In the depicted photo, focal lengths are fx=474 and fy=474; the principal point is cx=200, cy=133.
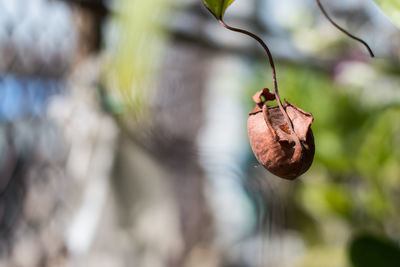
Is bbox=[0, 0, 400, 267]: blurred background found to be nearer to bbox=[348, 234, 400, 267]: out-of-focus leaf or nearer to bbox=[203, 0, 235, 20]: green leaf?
bbox=[348, 234, 400, 267]: out-of-focus leaf

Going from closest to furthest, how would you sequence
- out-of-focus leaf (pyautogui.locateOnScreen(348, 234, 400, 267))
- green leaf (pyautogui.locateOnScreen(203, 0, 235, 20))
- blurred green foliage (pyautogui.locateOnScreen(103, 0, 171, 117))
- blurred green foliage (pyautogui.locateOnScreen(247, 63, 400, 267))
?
green leaf (pyautogui.locateOnScreen(203, 0, 235, 20)) < blurred green foliage (pyautogui.locateOnScreen(103, 0, 171, 117)) < out-of-focus leaf (pyautogui.locateOnScreen(348, 234, 400, 267)) < blurred green foliage (pyautogui.locateOnScreen(247, 63, 400, 267))

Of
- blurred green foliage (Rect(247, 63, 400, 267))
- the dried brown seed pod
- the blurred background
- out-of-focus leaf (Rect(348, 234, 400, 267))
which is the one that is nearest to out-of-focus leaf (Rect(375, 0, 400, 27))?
the dried brown seed pod

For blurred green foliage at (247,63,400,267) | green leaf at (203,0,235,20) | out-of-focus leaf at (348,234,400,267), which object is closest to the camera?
green leaf at (203,0,235,20)

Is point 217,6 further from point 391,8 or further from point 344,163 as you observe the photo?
point 344,163

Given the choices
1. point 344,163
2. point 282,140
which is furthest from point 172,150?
point 282,140

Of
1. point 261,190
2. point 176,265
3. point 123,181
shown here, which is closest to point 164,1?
point 261,190

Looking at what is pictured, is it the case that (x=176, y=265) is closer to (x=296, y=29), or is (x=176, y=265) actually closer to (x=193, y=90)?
(x=193, y=90)
